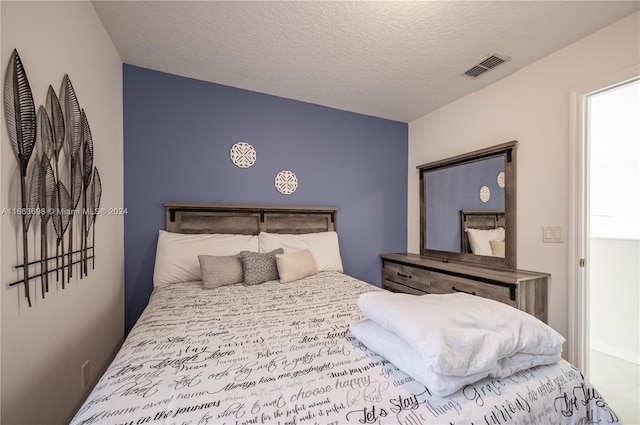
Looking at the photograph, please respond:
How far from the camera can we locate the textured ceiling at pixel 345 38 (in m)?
1.53

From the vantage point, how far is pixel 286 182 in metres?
2.69

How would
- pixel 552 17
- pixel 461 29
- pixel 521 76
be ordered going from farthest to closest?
1. pixel 521 76
2. pixel 461 29
3. pixel 552 17

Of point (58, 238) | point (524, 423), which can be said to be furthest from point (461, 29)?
point (58, 238)

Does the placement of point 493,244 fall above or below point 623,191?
below

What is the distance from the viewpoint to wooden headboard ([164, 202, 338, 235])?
7.45 ft

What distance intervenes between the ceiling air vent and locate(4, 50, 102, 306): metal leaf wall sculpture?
8.90 feet

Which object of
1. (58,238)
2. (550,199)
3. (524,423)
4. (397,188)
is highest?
(397,188)

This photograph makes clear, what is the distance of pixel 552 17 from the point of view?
1.58 meters

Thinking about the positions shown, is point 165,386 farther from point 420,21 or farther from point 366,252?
point 366,252

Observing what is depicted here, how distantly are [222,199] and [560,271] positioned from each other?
279 centimetres

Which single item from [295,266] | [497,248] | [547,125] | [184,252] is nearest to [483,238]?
[497,248]

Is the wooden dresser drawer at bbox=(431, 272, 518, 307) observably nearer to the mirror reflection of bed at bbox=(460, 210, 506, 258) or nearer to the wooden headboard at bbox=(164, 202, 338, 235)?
the mirror reflection of bed at bbox=(460, 210, 506, 258)

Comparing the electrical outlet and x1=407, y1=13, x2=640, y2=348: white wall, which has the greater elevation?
x1=407, y1=13, x2=640, y2=348: white wall

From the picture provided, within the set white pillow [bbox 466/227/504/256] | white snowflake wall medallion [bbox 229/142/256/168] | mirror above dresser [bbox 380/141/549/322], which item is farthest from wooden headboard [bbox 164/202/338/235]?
white pillow [bbox 466/227/504/256]
